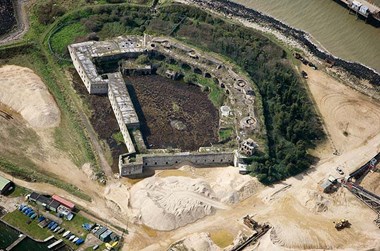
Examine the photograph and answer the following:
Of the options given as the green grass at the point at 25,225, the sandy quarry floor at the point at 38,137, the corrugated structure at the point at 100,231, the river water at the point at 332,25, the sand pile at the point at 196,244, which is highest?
the river water at the point at 332,25

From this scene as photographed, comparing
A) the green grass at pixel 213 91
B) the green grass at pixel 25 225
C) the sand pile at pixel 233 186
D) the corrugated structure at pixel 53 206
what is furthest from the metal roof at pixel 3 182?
the green grass at pixel 213 91

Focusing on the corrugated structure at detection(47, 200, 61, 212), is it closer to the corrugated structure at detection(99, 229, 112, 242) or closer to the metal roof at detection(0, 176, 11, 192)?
the metal roof at detection(0, 176, 11, 192)

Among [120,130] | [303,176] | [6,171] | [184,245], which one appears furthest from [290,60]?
[6,171]

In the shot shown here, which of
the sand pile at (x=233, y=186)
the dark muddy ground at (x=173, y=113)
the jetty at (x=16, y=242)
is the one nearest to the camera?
the jetty at (x=16, y=242)

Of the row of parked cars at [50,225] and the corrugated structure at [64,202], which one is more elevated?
the corrugated structure at [64,202]

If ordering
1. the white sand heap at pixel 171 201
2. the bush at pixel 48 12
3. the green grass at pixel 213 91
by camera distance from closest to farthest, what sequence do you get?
the white sand heap at pixel 171 201 < the green grass at pixel 213 91 < the bush at pixel 48 12

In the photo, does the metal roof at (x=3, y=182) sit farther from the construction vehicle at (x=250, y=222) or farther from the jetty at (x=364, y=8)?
the jetty at (x=364, y=8)

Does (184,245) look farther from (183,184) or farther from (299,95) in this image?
(299,95)
